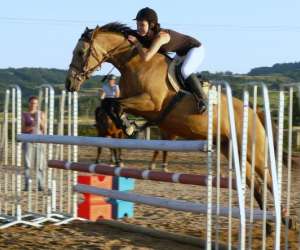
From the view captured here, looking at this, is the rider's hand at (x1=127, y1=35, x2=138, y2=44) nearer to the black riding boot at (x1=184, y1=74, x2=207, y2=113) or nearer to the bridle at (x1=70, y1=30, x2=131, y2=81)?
the bridle at (x1=70, y1=30, x2=131, y2=81)

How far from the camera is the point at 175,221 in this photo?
7441 millimetres

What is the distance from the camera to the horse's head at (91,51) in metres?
6.85

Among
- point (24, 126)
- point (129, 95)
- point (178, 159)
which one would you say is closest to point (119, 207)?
point (129, 95)

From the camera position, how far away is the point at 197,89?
6648 millimetres

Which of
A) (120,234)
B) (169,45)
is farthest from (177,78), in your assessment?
(120,234)

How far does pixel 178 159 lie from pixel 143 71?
10545 millimetres

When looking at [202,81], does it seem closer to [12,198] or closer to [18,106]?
[18,106]

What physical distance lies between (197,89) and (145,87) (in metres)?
0.50

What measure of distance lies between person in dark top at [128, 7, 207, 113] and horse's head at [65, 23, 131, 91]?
180 mm

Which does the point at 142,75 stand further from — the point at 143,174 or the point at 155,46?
the point at 143,174

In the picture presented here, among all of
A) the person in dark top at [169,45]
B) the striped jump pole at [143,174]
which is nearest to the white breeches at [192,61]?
the person in dark top at [169,45]

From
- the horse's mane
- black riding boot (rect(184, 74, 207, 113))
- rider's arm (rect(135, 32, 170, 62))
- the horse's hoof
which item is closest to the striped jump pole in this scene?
black riding boot (rect(184, 74, 207, 113))

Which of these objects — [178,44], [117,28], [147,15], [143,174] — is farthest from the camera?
[117,28]

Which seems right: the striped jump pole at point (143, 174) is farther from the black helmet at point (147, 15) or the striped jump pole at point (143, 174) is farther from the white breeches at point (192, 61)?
the black helmet at point (147, 15)
